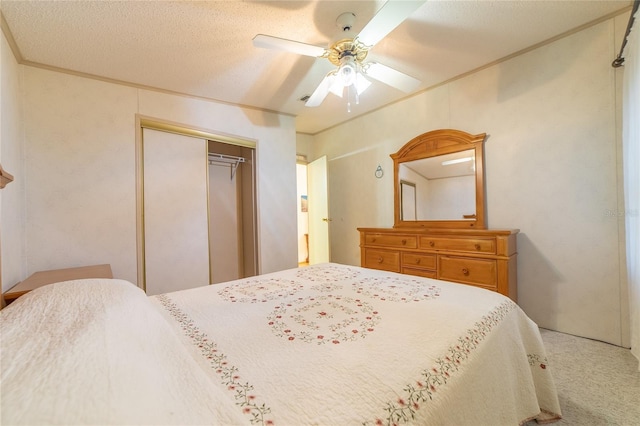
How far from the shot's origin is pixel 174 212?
2.84 m

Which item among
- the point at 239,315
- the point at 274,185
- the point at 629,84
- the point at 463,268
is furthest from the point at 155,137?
the point at 629,84

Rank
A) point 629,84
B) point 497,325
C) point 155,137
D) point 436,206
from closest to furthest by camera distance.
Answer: point 497,325 < point 629,84 < point 155,137 < point 436,206

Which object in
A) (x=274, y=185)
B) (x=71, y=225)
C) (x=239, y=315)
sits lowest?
(x=239, y=315)

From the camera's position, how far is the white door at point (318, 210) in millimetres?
4250

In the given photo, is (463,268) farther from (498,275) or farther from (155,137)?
(155,137)

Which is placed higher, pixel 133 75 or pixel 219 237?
pixel 133 75

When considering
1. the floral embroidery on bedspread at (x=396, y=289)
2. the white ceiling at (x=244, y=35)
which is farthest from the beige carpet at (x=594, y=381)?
the white ceiling at (x=244, y=35)

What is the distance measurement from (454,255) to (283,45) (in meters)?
2.33

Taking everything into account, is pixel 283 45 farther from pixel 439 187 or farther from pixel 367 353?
pixel 439 187

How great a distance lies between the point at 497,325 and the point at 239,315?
41.3 inches

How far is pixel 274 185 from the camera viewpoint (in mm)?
3537

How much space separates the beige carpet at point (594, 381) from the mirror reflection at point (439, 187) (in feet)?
4.22

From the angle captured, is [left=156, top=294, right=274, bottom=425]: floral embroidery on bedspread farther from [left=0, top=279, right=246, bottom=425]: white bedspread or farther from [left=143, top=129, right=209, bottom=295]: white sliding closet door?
[left=143, top=129, right=209, bottom=295]: white sliding closet door

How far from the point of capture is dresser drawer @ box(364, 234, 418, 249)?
287cm
